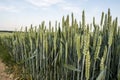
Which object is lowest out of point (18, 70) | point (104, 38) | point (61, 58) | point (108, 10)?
point (18, 70)

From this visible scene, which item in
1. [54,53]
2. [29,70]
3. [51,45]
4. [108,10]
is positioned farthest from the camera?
[29,70]

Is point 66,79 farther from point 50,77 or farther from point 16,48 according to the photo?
point 16,48

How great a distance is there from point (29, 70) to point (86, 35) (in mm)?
1754

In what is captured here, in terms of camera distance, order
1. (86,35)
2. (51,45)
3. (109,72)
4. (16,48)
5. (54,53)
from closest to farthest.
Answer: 1. (86,35)
2. (109,72)
3. (54,53)
4. (51,45)
5. (16,48)

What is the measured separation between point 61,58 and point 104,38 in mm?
401

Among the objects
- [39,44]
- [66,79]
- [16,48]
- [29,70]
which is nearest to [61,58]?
[66,79]

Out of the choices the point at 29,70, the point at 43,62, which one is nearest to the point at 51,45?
the point at 43,62

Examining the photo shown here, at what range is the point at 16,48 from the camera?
4.64 m

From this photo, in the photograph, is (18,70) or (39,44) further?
(18,70)

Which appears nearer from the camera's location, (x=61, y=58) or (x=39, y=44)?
(x=61, y=58)

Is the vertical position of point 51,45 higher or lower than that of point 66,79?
higher

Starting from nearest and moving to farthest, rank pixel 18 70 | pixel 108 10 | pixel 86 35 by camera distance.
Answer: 1. pixel 86 35
2. pixel 108 10
3. pixel 18 70

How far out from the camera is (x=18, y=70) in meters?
3.66

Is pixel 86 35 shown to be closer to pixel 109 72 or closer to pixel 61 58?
pixel 109 72
